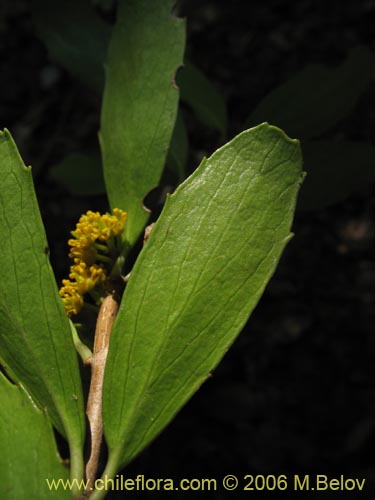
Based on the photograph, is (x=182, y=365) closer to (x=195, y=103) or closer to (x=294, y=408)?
(x=195, y=103)

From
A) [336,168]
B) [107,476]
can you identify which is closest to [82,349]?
[107,476]

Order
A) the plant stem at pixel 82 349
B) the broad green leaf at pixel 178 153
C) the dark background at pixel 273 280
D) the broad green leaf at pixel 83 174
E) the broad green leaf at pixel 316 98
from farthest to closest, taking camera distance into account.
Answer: the dark background at pixel 273 280 < the broad green leaf at pixel 83 174 < the broad green leaf at pixel 316 98 < the broad green leaf at pixel 178 153 < the plant stem at pixel 82 349

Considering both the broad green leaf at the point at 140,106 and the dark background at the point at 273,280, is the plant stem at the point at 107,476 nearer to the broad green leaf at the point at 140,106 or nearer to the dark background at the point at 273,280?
the broad green leaf at the point at 140,106

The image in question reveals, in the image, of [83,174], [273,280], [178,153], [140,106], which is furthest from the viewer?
[273,280]

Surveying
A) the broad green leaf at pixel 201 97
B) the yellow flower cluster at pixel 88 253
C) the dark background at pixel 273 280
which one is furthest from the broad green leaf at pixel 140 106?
the dark background at pixel 273 280

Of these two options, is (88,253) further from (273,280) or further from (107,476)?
(273,280)

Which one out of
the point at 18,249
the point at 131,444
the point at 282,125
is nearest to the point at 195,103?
the point at 282,125
